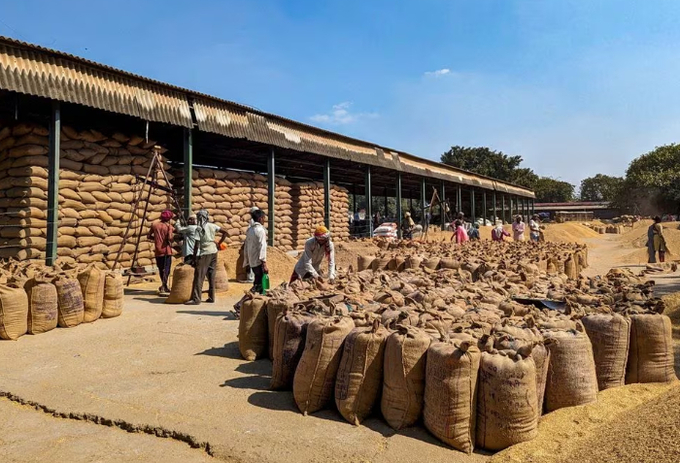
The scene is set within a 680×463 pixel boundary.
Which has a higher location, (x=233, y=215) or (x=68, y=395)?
(x=233, y=215)

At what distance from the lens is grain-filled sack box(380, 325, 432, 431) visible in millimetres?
2709

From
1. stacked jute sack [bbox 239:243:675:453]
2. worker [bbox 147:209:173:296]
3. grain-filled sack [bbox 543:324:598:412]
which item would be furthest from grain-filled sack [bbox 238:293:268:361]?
worker [bbox 147:209:173:296]

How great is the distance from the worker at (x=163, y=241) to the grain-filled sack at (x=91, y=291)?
201cm

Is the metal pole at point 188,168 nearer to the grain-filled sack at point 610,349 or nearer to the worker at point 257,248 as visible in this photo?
the worker at point 257,248

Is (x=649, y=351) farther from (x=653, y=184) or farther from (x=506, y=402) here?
(x=653, y=184)

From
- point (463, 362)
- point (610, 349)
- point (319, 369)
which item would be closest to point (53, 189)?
point (319, 369)

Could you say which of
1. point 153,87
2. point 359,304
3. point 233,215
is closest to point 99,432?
point 359,304

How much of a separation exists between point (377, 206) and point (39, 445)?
52487mm

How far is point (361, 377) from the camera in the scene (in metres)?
2.85

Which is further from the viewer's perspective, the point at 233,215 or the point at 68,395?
the point at 233,215

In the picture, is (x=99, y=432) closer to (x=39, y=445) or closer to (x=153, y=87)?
(x=39, y=445)

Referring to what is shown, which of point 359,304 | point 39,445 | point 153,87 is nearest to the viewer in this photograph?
point 39,445

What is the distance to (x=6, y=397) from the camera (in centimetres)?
333

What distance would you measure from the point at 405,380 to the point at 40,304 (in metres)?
4.43
